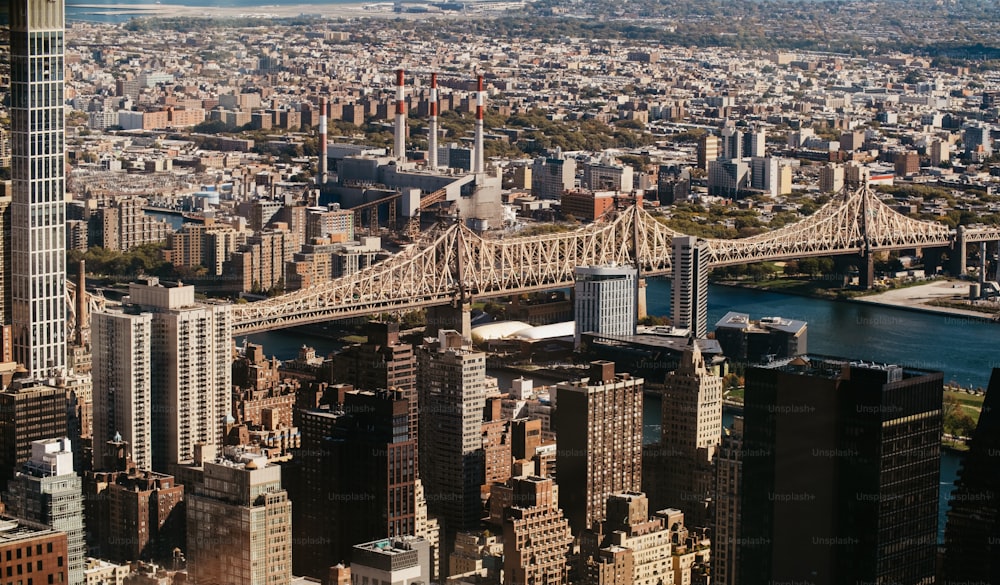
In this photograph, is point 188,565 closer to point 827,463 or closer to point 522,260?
point 827,463

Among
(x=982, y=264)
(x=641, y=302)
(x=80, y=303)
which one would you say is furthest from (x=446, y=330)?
(x=982, y=264)

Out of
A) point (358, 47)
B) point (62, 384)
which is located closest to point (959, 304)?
point (62, 384)

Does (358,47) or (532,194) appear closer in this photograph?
(532,194)

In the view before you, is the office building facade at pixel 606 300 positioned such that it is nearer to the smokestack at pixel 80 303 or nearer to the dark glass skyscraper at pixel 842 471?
the smokestack at pixel 80 303

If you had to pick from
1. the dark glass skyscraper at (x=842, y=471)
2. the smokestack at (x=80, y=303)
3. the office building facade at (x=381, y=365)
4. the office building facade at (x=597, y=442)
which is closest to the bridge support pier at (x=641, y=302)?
the smokestack at (x=80, y=303)

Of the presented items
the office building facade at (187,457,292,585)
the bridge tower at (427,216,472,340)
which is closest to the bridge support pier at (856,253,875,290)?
the bridge tower at (427,216,472,340)
